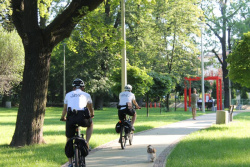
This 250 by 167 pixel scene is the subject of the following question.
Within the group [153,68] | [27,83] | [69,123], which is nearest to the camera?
[69,123]

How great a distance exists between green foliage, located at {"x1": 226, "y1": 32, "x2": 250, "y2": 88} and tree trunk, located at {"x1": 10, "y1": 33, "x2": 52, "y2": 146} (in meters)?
7.68

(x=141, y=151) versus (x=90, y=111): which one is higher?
(x=90, y=111)

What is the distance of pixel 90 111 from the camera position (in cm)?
752

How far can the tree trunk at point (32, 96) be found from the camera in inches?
435

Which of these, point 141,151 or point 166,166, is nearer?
point 166,166

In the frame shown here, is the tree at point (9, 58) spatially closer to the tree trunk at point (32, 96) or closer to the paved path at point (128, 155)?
the tree trunk at point (32, 96)

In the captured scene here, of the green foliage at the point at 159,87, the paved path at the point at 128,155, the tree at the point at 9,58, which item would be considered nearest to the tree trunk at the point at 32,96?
the paved path at the point at 128,155

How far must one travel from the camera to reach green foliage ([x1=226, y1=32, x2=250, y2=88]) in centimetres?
1532

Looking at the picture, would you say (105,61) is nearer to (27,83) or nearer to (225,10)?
(225,10)

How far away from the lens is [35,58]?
11.2 m

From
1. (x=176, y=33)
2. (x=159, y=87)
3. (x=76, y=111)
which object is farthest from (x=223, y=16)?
(x=76, y=111)

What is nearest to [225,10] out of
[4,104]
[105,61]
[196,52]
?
[196,52]

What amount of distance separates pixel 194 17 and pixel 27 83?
2924 centimetres

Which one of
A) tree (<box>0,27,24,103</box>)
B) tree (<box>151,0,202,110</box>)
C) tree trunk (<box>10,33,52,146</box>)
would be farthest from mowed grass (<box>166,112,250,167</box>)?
tree (<box>0,27,24,103</box>)
